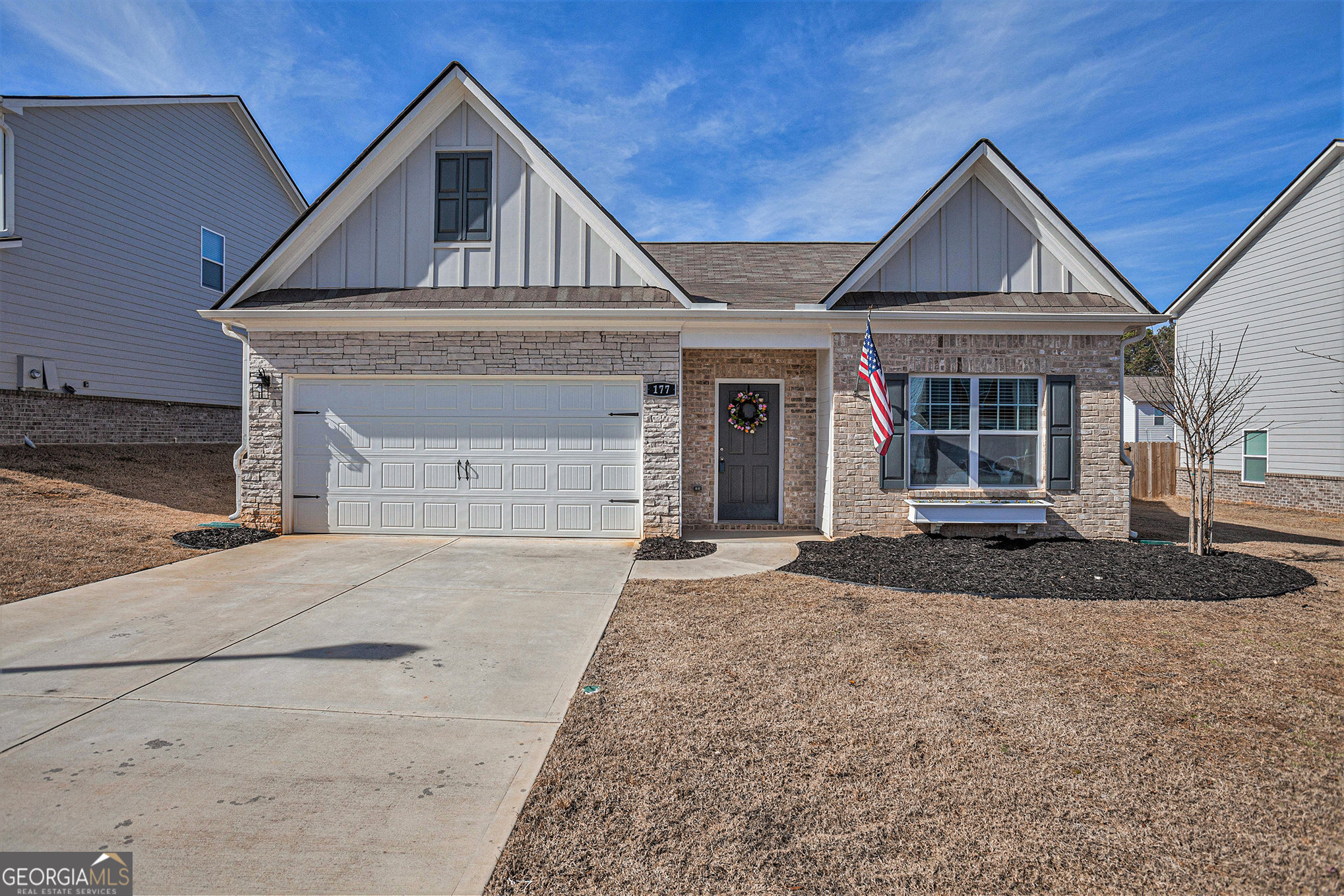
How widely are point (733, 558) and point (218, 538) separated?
7.01 meters

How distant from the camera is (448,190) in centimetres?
909

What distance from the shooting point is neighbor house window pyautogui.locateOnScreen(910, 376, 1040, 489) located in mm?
8992

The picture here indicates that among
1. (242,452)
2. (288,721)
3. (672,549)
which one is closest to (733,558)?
(672,549)

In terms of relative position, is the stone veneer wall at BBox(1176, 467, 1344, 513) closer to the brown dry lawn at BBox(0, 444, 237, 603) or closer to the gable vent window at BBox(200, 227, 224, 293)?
the brown dry lawn at BBox(0, 444, 237, 603)

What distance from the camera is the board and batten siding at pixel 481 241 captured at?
29.6 feet

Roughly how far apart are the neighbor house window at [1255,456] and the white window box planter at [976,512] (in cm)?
1027

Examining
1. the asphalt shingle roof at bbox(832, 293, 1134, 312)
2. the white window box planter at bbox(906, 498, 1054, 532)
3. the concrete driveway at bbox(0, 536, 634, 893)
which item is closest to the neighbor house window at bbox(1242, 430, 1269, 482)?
the asphalt shingle roof at bbox(832, 293, 1134, 312)

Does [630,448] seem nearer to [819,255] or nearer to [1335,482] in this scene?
[819,255]

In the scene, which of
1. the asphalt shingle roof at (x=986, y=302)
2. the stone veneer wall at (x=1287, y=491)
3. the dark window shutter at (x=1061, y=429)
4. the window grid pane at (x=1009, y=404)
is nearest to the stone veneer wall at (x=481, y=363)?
the asphalt shingle roof at (x=986, y=302)

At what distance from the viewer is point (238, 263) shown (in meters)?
16.0

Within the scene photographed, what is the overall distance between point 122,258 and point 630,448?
1215cm

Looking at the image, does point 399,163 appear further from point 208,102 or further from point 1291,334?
point 1291,334

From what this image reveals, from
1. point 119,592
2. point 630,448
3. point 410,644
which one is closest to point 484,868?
point 410,644

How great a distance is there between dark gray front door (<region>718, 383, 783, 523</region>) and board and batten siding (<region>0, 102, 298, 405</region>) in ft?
41.2
